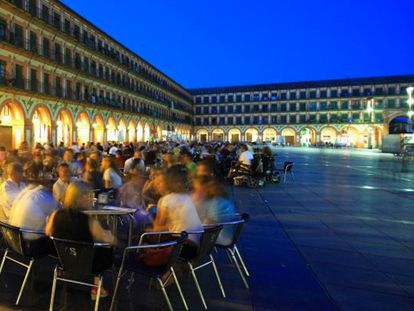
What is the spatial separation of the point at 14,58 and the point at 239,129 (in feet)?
222

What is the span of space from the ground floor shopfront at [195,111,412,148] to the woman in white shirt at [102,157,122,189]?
70984mm

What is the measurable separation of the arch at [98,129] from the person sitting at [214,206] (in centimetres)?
3741

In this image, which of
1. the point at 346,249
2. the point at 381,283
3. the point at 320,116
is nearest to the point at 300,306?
the point at 381,283

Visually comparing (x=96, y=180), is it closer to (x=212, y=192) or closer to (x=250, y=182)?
(x=212, y=192)

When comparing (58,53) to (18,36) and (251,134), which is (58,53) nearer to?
(18,36)

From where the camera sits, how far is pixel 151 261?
3764 millimetres

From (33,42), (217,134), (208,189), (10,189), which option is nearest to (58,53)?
(33,42)

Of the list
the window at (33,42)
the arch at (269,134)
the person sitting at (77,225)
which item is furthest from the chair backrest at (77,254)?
the arch at (269,134)

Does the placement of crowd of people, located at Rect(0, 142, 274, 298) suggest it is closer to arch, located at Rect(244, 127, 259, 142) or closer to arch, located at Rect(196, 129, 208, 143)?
arch, located at Rect(244, 127, 259, 142)

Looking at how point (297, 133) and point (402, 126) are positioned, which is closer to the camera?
point (402, 126)

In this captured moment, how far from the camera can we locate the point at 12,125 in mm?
28031

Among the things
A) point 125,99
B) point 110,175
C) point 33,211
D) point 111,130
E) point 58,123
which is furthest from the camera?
point 125,99

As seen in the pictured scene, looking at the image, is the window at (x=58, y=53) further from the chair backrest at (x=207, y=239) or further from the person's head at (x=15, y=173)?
the chair backrest at (x=207, y=239)

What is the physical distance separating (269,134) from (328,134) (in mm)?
13453
